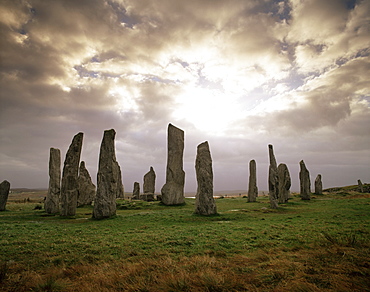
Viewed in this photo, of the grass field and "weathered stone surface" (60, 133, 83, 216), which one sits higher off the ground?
"weathered stone surface" (60, 133, 83, 216)

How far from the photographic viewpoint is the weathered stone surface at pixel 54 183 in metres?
19.2

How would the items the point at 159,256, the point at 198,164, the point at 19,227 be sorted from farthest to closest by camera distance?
1. the point at 198,164
2. the point at 19,227
3. the point at 159,256

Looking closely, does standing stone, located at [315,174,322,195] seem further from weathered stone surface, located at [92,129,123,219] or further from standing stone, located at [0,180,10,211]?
standing stone, located at [0,180,10,211]

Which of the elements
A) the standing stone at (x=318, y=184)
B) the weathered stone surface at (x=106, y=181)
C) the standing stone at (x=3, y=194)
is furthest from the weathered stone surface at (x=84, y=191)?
the standing stone at (x=318, y=184)

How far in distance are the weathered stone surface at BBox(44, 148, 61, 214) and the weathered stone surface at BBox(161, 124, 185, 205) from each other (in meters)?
10.2

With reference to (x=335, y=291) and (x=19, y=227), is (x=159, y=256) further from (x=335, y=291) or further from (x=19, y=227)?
(x=19, y=227)

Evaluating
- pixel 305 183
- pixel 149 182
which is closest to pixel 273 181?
pixel 305 183

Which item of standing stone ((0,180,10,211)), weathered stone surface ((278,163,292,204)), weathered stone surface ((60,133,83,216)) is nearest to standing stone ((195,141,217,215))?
weathered stone surface ((60,133,83,216))

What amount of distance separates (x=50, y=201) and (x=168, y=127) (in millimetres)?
14264

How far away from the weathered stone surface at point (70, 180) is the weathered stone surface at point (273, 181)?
16809 mm

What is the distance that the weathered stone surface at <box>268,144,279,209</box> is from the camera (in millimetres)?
20352

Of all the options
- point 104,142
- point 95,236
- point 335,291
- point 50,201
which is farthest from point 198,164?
point 335,291

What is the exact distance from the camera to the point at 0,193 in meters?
21.3

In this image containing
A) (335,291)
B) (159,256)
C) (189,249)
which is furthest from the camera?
(189,249)
